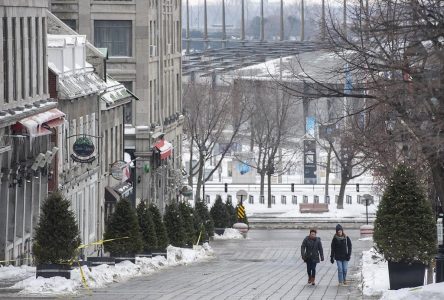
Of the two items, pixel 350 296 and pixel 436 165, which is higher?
pixel 436 165

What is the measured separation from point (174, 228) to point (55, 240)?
18.1 metres

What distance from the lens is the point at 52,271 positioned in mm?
28750

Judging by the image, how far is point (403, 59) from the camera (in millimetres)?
24984

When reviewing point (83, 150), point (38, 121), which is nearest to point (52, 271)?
point (38, 121)

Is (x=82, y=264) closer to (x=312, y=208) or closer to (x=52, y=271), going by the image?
(x=52, y=271)

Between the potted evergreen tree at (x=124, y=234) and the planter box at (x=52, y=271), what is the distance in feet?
25.3

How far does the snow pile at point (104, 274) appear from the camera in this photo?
27531 millimetres

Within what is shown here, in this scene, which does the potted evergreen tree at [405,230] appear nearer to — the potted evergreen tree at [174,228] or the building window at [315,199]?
the potted evergreen tree at [174,228]

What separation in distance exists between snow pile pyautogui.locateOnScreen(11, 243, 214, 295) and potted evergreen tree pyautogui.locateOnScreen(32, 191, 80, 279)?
1.10 feet

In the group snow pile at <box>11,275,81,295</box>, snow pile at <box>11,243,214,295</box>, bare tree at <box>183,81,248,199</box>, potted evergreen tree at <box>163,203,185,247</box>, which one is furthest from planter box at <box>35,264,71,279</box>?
bare tree at <box>183,81,248,199</box>

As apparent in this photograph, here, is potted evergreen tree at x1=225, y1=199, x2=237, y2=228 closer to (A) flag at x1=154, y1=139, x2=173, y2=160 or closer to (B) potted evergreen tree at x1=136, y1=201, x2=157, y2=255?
(A) flag at x1=154, y1=139, x2=173, y2=160

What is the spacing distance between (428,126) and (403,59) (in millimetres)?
1860

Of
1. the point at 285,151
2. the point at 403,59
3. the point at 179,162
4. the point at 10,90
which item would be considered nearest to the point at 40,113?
the point at 10,90

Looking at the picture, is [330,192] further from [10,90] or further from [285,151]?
[10,90]
